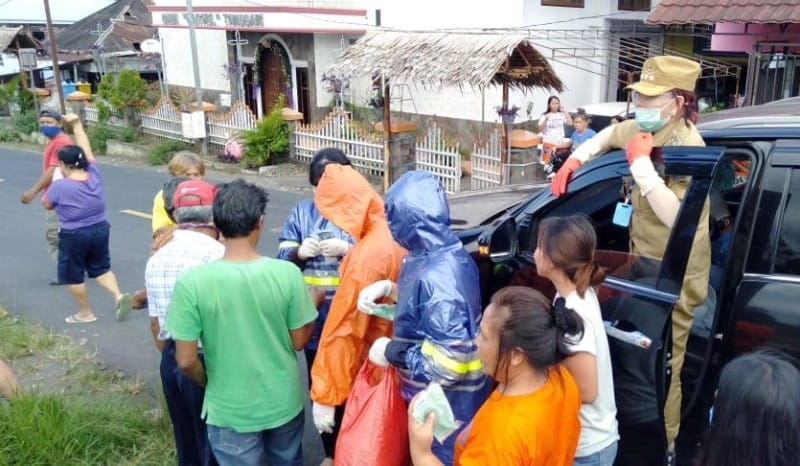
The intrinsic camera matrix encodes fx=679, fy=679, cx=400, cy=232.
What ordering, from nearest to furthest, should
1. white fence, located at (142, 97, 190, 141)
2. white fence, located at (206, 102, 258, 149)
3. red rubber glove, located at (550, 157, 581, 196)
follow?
red rubber glove, located at (550, 157, 581, 196), white fence, located at (206, 102, 258, 149), white fence, located at (142, 97, 190, 141)

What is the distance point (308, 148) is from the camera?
42.8 feet

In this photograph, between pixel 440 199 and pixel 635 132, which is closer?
pixel 440 199

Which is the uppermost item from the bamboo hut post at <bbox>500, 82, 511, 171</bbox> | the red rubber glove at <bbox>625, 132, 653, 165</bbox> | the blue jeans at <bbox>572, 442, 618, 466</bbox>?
the red rubber glove at <bbox>625, 132, 653, 165</bbox>

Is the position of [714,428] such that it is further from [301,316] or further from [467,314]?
[301,316]

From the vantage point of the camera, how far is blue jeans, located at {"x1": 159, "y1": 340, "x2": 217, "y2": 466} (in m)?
3.12

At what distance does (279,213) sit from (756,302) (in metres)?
7.92

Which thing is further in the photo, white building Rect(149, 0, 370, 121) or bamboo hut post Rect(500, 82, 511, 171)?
white building Rect(149, 0, 370, 121)

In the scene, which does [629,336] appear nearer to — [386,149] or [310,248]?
[310,248]

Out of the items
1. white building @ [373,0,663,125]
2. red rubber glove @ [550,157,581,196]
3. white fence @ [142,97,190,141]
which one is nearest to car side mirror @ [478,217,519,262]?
red rubber glove @ [550,157,581,196]

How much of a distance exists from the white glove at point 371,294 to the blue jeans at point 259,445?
642 millimetres

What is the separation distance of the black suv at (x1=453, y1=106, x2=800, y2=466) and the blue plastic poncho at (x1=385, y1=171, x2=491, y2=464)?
59 cm

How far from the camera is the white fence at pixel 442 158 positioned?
10516 mm

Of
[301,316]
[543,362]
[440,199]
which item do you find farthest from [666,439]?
[301,316]

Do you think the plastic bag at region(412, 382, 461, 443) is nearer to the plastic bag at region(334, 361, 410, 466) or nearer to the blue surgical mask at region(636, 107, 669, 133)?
the plastic bag at region(334, 361, 410, 466)
